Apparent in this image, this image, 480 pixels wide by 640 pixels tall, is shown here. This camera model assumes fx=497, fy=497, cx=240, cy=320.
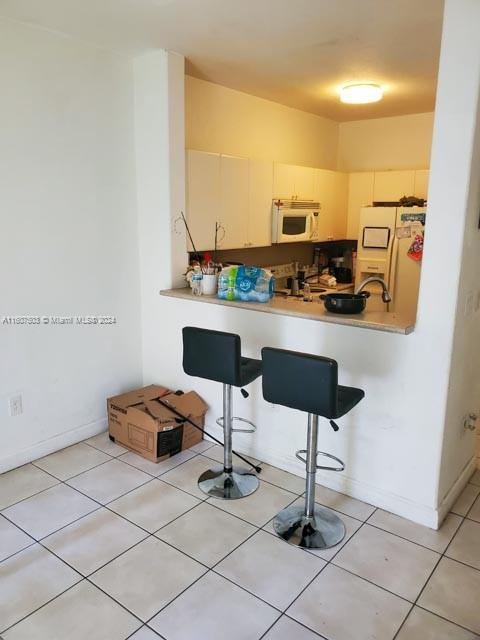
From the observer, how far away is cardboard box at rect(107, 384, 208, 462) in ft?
10.1

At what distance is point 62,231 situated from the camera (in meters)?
3.06

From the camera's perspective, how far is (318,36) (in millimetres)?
2766

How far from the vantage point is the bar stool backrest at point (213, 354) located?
8.28ft

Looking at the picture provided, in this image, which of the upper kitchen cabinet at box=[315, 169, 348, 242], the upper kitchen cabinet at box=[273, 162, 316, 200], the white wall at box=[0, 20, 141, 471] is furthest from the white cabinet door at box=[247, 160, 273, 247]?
the white wall at box=[0, 20, 141, 471]

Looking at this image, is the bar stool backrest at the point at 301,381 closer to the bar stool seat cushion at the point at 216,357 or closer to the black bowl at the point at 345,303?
the bar stool seat cushion at the point at 216,357

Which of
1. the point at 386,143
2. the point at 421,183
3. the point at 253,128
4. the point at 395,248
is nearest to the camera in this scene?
the point at 253,128

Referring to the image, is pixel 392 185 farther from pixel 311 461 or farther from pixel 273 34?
pixel 311 461

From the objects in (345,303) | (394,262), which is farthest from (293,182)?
(345,303)

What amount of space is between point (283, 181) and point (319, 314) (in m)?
1.97

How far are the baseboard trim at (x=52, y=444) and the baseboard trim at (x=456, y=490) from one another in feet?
7.34

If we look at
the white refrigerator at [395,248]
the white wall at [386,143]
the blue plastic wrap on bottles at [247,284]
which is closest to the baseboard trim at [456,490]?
the blue plastic wrap on bottles at [247,284]

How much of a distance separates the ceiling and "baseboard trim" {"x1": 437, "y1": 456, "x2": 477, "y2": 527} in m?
2.42

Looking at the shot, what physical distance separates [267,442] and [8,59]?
2.61 meters

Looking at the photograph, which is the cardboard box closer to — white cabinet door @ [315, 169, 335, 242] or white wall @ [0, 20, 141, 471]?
white wall @ [0, 20, 141, 471]
